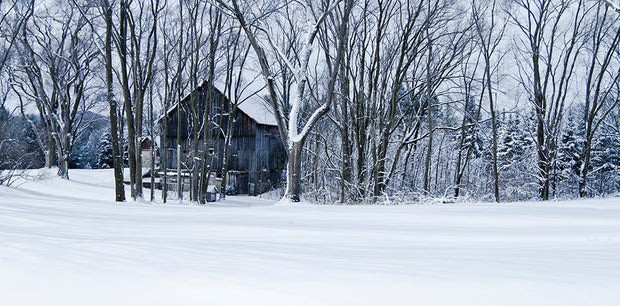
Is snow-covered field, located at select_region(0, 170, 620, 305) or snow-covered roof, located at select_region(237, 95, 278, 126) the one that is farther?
snow-covered roof, located at select_region(237, 95, 278, 126)

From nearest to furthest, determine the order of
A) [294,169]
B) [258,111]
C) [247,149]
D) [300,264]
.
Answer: [300,264] < [294,169] < [247,149] < [258,111]

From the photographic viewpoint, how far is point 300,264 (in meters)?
2.88

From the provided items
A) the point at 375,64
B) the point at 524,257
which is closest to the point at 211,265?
the point at 524,257

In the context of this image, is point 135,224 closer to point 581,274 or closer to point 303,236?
point 303,236

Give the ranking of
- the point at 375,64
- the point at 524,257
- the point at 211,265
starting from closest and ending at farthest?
the point at 211,265 < the point at 524,257 < the point at 375,64

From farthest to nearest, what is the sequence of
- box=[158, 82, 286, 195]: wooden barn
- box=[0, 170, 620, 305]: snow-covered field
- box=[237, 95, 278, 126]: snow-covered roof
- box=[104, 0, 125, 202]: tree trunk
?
box=[237, 95, 278, 126]: snow-covered roof → box=[158, 82, 286, 195]: wooden barn → box=[104, 0, 125, 202]: tree trunk → box=[0, 170, 620, 305]: snow-covered field

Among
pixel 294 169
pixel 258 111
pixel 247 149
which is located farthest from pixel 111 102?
pixel 258 111

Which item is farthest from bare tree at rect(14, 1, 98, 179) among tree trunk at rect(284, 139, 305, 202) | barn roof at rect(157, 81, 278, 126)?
tree trunk at rect(284, 139, 305, 202)

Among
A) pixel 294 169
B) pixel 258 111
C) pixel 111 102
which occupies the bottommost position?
pixel 294 169

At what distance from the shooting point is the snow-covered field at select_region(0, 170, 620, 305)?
221 centimetres

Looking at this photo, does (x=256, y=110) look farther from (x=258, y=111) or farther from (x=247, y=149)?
(x=247, y=149)

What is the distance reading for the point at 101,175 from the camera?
111ft

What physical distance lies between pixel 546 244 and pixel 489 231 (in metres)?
1.16

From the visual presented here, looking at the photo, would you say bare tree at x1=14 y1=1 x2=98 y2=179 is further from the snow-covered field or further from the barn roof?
the snow-covered field
